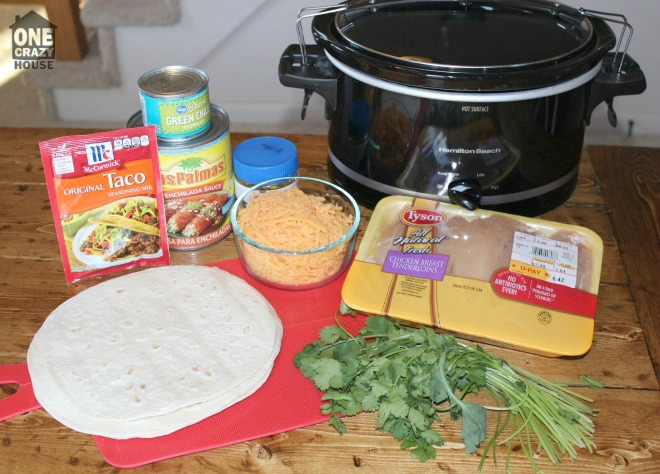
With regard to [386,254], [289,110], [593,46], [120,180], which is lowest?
Result: [289,110]

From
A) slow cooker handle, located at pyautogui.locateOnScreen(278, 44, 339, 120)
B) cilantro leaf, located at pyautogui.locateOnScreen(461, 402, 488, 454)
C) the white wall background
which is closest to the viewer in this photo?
cilantro leaf, located at pyautogui.locateOnScreen(461, 402, 488, 454)

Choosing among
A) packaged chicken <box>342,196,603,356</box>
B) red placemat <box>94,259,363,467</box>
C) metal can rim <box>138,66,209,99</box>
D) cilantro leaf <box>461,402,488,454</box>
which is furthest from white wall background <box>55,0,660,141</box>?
cilantro leaf <box>461,402,488,454</box>

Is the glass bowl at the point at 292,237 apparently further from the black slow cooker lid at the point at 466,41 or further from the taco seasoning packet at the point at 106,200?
the black slow cooker lid at the point at 466,41

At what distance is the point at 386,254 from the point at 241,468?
0.43m

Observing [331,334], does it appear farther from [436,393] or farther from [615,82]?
[615,82]

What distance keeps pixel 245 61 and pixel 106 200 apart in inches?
64.2

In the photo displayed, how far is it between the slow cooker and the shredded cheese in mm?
150

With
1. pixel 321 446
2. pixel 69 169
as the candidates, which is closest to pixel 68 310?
pixel 69 169

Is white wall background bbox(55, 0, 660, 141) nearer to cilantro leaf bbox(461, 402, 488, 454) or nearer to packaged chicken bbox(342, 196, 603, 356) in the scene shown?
packaged chicken bbox(342, 196, 603, 356)

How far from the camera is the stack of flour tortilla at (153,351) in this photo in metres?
1.01

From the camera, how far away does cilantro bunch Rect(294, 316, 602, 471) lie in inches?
38.9

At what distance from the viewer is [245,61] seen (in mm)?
2732

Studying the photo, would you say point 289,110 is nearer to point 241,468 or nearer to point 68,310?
point 68,310

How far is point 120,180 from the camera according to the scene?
1.21 metres
